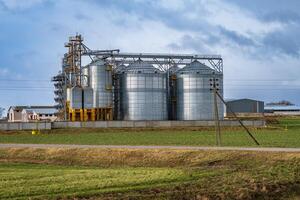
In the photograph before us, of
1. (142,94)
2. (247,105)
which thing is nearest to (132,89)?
(142,94)

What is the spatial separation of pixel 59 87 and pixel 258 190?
9550cm

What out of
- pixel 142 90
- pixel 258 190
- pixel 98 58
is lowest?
pixel 258 190

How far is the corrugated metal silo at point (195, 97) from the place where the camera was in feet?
293

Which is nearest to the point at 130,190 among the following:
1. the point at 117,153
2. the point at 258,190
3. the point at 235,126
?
the point at 258,190

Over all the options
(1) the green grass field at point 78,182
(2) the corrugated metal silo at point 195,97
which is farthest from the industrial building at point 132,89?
(1) the green grass field at point 78,182

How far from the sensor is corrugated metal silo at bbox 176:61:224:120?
8925 centimetres

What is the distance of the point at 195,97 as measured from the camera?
89.5m

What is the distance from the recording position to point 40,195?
1645cm

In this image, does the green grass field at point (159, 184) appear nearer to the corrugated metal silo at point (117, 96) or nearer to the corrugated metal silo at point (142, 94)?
the corrugated metal silo at point (142, 94)

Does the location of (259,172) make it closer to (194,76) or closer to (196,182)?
(196,182)

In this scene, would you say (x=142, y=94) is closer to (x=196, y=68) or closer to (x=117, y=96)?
(x=117, y=96)

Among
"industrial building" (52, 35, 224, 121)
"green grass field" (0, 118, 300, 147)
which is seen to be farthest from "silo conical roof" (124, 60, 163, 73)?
"green grass field" (0, 118, 300, 147)

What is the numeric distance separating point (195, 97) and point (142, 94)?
904 cm

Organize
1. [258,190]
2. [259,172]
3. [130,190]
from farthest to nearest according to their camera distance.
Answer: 1. [259,172]
2. [258,190]
3. [130,190]
